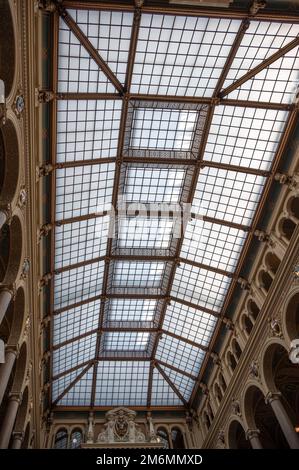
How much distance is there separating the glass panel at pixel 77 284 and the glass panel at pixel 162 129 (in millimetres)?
9628

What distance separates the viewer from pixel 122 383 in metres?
34.9

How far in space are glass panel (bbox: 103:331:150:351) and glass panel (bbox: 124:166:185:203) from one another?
13.6 m

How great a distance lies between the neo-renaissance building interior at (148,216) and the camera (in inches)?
679

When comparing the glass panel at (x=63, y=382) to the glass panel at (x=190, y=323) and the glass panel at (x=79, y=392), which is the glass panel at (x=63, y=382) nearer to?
the glass panel at (x=79, y=392)

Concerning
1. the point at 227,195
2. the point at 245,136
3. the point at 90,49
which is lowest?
the point at 90,49

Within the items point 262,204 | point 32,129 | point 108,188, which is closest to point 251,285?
point 262,204

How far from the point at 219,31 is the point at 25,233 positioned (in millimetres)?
13227

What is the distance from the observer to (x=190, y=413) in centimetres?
3500

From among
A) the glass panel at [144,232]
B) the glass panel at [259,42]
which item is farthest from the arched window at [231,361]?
the glass panel at [259,42]

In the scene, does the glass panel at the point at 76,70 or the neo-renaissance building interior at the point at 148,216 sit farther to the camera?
the glass panel at the point at 76,70

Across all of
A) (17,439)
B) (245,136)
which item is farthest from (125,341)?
(245,136)

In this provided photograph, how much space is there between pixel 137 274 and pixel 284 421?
13.7 m

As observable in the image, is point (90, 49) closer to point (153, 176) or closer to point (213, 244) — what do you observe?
point (153, 176)

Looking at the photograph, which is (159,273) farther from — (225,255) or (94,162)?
(94,162)
